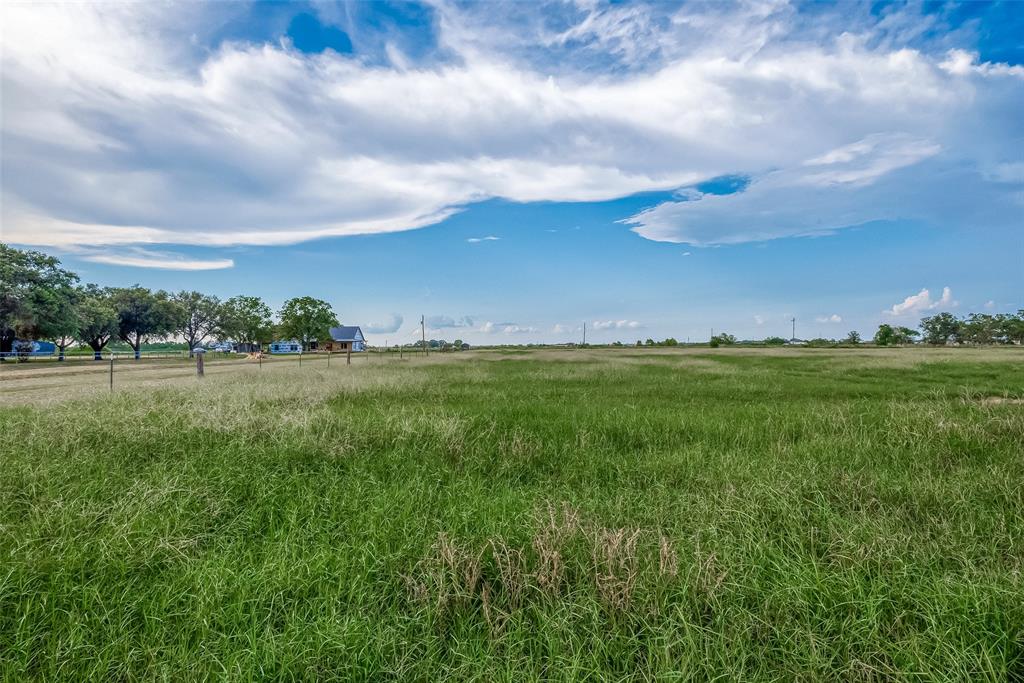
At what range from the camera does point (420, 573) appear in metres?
3.97

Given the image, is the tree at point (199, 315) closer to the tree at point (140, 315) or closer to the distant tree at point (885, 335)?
the tree at point (140, 315)

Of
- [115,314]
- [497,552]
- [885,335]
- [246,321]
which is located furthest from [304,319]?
[885,335]

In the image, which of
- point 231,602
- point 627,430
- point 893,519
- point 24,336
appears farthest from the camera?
point 24,336

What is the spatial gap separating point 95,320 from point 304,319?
4128 centimetres

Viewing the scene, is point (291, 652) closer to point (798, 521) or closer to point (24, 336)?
point (798, 521)

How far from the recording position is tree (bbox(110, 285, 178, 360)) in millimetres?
57906

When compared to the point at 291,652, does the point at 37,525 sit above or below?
above

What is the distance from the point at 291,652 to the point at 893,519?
6446 mm

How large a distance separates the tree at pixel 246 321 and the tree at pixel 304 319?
4290 millimetres

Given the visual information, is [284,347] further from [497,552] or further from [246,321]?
[497,552]

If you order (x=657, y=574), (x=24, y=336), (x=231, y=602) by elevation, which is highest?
(x=24, y=336)

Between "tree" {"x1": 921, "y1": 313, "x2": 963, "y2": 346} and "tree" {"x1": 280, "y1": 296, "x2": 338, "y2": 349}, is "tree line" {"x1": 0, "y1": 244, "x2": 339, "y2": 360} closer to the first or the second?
"tree" {"x1": 280, "y1": 296, "x2": 338, "y2": 349}

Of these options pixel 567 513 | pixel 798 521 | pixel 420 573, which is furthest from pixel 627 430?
pixel 420 573

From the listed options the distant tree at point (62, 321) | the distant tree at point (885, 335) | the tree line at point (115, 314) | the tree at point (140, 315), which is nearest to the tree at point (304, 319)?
the tree line at point (115, 314)
